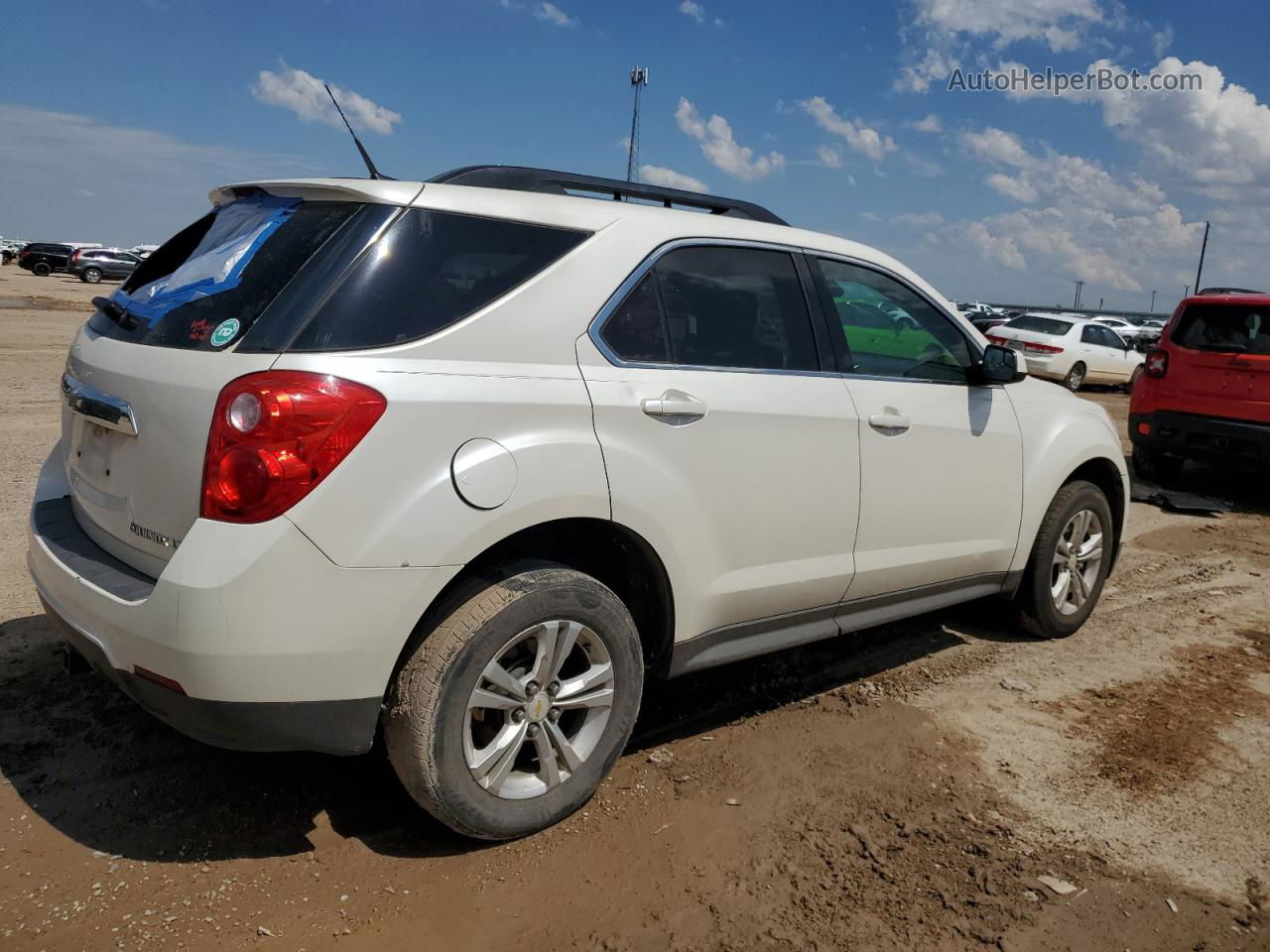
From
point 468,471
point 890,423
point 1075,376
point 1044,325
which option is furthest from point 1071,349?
point 468,471

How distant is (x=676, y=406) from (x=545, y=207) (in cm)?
73

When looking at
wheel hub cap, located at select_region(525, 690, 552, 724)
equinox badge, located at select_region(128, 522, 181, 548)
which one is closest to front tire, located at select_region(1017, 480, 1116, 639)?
wheel hub cap, located at select_region(525, 690, 552, 724)

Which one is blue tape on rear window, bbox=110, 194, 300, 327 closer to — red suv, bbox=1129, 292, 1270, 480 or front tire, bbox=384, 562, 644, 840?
front tire, bbox=384, 562, 644, 840

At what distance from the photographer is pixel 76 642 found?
272cm

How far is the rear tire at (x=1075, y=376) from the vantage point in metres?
21.6

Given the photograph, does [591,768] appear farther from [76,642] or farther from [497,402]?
[76,642]

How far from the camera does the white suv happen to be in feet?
7.84

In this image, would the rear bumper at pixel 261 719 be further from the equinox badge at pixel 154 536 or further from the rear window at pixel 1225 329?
the rear window at pixel 1225 329

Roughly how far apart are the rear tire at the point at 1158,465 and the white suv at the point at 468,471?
6.59 m

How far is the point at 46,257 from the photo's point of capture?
4856cm

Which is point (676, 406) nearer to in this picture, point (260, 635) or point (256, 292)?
point (256, 292)

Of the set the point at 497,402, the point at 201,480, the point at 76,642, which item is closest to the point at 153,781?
the point at 76,642

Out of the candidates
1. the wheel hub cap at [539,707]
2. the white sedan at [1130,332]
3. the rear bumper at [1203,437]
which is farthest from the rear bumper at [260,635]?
the white sedan at [1130,332]

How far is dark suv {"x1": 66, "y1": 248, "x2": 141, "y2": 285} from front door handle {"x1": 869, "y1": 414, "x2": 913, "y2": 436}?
4862 centimetres
